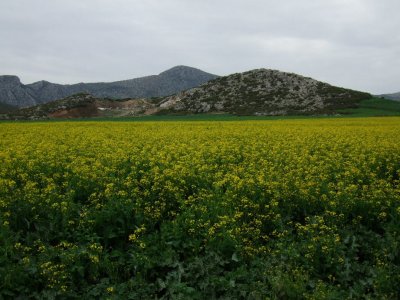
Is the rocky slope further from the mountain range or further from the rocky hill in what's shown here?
the rocky hill

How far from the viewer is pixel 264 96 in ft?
380

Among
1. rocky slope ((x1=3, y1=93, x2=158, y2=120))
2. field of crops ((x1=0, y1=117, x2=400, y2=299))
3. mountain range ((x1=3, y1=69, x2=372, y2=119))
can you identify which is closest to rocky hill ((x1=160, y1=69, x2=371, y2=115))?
mountain range ((x1=3, y1=69, x2=372, y2=119))

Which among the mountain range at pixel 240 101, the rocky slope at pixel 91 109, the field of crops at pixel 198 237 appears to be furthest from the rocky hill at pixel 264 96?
the field of crops at pixel 198 237

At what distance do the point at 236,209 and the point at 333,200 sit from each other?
2665 mm

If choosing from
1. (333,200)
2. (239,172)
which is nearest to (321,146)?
(239,172)

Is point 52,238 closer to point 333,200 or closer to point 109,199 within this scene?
point 109,199

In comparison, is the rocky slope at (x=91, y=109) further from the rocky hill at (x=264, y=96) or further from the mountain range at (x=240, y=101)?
the rocky hill at (x=264, y=96)

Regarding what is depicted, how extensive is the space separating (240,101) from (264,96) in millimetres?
8954

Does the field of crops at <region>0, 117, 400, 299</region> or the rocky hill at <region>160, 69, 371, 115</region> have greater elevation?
the rocky hill at <region>160, 69, 371, 115</region>

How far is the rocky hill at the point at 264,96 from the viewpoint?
98.7 metres

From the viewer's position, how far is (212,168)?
532 inches

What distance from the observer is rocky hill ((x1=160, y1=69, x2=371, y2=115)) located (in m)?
98.7

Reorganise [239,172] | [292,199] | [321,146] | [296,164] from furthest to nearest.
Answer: [321,146], [296,164], [239,172], [292,199]

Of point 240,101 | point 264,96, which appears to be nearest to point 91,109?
point 240,101
